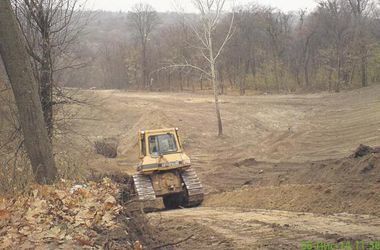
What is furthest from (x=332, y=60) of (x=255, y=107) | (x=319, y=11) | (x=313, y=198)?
(x=313, y=198)

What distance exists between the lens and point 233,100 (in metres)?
43.7

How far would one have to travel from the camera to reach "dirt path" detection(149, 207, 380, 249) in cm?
788

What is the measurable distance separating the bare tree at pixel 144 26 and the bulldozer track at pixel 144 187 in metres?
54.1

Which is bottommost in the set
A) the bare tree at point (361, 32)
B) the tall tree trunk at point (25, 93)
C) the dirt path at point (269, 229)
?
the dirt path at point (269, 229)

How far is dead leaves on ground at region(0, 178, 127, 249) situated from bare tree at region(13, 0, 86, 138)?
730 centimetres

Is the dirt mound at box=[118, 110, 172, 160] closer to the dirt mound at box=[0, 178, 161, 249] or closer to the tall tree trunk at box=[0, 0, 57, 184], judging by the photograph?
the tall tree trunk at box=[0, 0, 57, 184]

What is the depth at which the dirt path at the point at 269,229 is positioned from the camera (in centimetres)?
788

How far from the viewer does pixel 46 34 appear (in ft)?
47.9

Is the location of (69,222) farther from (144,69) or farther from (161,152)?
(144,69)

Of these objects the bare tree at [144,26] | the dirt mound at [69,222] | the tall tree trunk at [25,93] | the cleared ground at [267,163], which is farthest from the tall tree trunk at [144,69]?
the dirt mound at [69,222]

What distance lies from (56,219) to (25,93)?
10.2ft

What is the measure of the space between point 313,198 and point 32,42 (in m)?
8.78

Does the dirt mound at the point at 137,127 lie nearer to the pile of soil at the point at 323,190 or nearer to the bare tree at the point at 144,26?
the pile of soil at the point at 323,190

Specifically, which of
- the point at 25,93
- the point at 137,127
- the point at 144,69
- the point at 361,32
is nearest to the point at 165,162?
the point at 25,93
